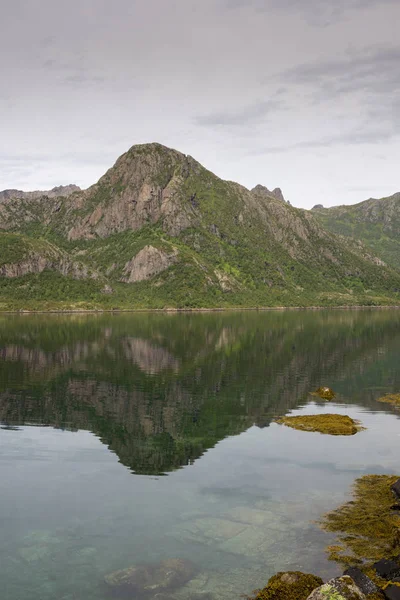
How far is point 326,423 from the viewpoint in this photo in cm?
5956

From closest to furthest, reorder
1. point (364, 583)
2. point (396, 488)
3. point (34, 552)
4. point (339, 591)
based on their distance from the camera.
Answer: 1. point (339, 591)
2. point (364, 583)
3. point (34, 552)
4. point (396, 488)

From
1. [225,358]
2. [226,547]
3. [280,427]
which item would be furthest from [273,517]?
[225,358]

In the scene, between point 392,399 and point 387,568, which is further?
point 392,399

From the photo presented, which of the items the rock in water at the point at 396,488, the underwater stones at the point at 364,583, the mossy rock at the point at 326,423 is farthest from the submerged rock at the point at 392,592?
the mossy rock at the point at 326,423

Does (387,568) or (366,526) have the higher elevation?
(387,568)

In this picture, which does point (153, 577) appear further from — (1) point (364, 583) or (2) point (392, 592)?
(2) point (392, 592)

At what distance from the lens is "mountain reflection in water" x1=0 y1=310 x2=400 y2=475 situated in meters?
55.6

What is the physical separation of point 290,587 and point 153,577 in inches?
270

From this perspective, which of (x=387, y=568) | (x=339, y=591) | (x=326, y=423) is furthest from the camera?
(x=326, y=423)

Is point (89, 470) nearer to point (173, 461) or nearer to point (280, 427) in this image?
point (173, 461)

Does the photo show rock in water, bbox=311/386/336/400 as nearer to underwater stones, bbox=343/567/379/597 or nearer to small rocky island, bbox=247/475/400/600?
small rocky island, bbox=247/475/400/600

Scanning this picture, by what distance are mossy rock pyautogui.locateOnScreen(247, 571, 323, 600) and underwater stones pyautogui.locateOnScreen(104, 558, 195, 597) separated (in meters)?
3.95

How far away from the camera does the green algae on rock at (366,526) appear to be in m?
29.8

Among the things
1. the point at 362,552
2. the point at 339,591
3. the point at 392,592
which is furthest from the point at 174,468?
the point at 339,591
